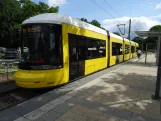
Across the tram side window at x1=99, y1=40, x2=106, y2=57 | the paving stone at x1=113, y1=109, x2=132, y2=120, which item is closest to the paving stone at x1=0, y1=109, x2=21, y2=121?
the paving stone at x1=113, y1=109, x2=132, y2=120

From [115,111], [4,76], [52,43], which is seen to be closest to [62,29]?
[52,43]

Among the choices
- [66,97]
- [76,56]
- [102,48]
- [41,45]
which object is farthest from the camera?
[102,48]

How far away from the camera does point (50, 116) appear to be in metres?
4.84

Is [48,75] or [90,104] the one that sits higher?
[48,75]

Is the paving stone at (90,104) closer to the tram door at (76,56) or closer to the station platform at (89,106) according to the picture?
the station platform at (89,106)

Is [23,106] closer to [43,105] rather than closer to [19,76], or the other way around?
[43,105]

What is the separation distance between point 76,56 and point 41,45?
7.08ft

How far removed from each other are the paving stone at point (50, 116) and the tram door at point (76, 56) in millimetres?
3244

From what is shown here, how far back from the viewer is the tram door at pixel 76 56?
8.12m

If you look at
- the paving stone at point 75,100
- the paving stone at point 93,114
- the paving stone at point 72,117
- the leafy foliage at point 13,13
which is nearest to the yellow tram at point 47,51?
the paving stone at point 75,100

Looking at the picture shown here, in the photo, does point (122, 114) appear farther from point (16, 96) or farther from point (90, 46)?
point (90, 46)

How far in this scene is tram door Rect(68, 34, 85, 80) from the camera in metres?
8.12

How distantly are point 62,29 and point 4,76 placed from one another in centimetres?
512

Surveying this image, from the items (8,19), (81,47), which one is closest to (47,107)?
(81,47)
